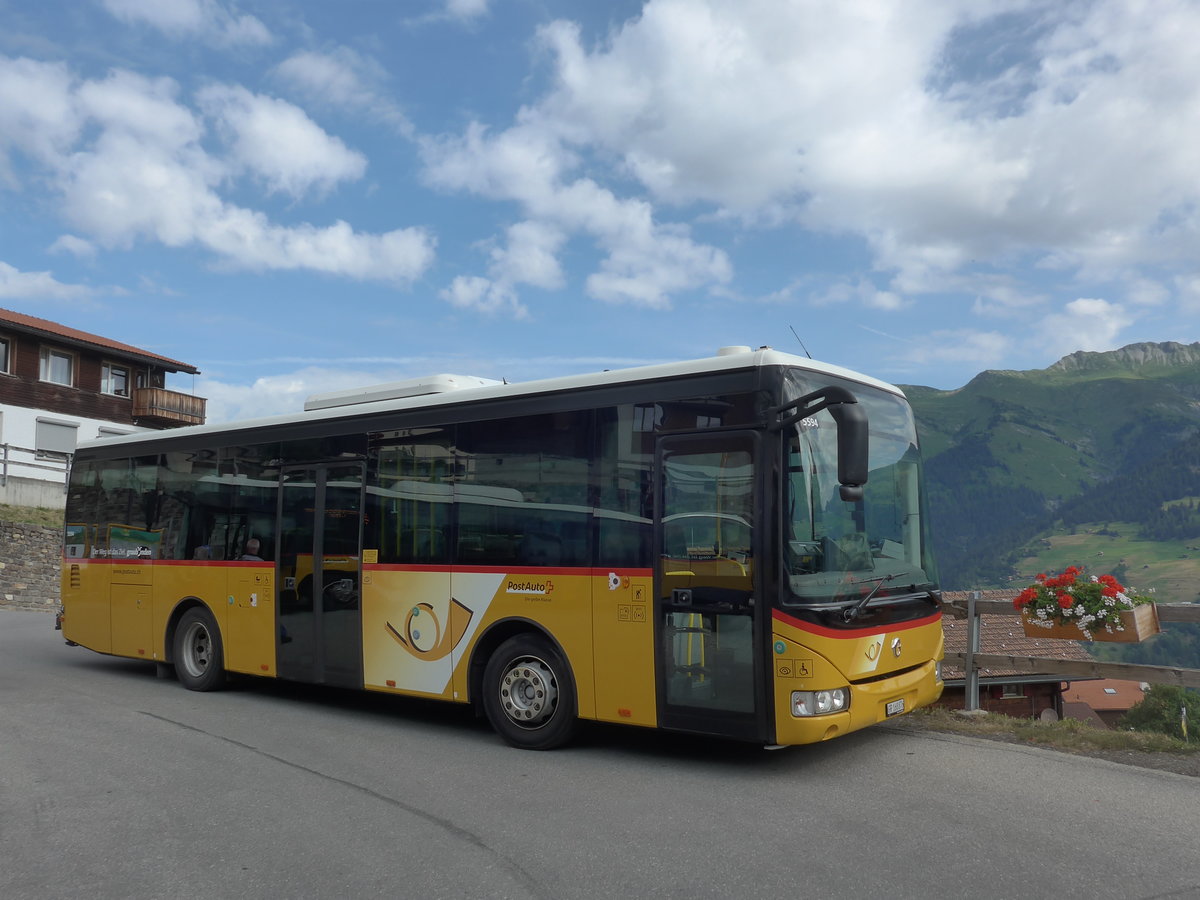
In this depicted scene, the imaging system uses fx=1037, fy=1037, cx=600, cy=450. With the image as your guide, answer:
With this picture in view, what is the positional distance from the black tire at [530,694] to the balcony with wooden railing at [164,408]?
4139cm

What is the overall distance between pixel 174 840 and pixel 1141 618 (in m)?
7.21

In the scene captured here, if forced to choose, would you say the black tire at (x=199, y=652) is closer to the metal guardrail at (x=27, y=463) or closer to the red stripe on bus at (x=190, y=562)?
the red stripe on bus at (x=190, y=562)

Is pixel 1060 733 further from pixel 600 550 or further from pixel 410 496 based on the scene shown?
pixel 410 496

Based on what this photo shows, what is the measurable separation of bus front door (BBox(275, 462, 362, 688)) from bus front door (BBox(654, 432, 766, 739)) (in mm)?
3452

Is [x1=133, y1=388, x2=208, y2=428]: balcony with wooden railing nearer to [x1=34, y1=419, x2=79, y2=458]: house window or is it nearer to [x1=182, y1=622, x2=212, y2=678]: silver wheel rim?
[x1=34, y1=419, x2=79, y2=458]: house window

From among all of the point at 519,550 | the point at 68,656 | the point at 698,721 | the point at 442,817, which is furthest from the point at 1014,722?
the point at 68,656

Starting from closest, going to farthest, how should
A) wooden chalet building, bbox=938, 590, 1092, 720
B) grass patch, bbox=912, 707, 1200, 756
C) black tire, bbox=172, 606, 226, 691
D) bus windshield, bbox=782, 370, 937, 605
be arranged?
bus windshield, bbox=782, 370, 937, 605 → grass patch, bbox=912, 707, 1200, 756 → black tire, bbox=172, 606, 226, 691 → wooden chalet building, bbox=938, 590, 1092, 720

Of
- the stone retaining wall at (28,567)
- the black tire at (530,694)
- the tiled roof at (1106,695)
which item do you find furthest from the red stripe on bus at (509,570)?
the tiled roof at (1106,695)

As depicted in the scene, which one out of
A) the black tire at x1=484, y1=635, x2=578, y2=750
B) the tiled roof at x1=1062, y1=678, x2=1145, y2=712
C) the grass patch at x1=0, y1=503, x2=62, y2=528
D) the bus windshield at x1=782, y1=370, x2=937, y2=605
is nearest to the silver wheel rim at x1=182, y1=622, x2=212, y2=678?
the black tire at x1=484, y1=635, x2=578, y2=750

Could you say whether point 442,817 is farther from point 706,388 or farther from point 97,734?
point 97,734

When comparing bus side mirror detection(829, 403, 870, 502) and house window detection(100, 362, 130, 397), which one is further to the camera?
house window detection(100, 362, 130, 397)

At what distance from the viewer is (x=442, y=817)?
19.8 ft

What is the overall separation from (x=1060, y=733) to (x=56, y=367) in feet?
147

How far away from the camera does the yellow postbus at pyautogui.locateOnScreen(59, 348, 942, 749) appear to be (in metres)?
6.83
